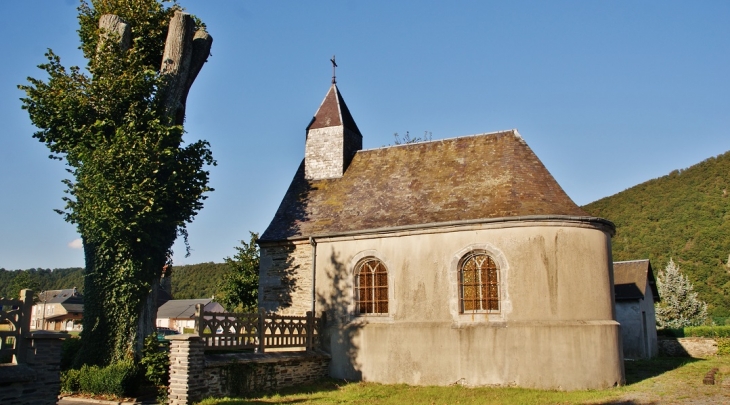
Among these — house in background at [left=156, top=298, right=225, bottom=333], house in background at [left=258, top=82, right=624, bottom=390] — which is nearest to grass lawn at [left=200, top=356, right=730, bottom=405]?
house in background at [left=258, top=82, right=624, bottom=390]

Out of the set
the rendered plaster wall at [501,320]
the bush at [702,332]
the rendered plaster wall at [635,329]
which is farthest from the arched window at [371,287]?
the bush at [702,332]

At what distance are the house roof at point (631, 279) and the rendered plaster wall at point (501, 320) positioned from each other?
10917mm

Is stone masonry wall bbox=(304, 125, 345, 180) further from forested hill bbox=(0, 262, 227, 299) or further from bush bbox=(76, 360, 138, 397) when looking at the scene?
forested hill bbox=(0, 262, 227, 299)

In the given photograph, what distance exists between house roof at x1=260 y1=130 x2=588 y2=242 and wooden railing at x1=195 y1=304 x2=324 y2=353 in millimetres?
3165

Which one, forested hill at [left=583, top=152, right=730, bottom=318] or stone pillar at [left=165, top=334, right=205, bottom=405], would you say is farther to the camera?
forested hill at [left=583, top=152, right=730, bottom=318]

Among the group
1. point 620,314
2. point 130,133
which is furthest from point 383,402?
point 620,314

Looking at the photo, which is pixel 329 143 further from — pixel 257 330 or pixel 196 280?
pixel 196 280

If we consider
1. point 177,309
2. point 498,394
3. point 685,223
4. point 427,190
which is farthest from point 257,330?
point 177,309

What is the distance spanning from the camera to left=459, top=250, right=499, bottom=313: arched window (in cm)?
1700

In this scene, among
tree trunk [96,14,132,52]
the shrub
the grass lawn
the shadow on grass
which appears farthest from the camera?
the shrub

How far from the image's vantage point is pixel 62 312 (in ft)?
248

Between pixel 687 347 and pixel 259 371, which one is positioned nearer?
pixel 259 371

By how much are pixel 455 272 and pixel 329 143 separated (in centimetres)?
774

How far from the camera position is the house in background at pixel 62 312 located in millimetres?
69625
